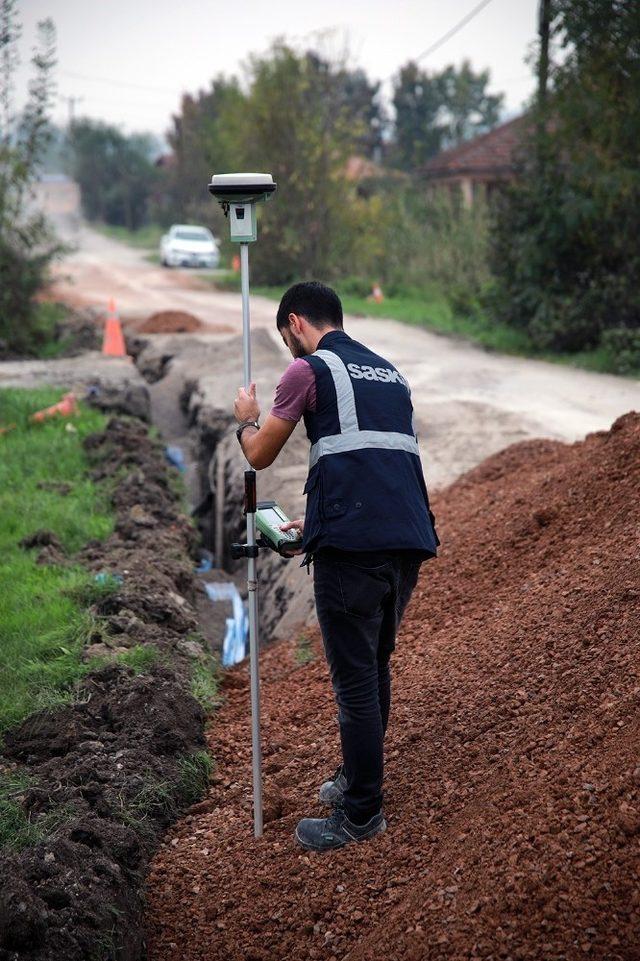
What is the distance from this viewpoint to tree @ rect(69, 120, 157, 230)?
57.6 meters

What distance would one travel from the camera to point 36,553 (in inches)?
273

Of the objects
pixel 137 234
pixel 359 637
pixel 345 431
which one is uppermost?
pixel 137 234

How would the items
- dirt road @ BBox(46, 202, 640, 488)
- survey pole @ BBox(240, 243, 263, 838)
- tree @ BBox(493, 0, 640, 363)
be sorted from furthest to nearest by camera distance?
1. tree @ BBox(493, 0, 640, 363)
2. dirt road @ BBox(46, 202, 640, 488)
3. survey pole @ BBox(240, 243, 263, 838)

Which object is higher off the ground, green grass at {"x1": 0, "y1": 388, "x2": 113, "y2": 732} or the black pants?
the black pants

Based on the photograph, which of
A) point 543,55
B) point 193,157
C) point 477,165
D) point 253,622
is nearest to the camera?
point 253,622

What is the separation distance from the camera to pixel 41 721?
182 inches

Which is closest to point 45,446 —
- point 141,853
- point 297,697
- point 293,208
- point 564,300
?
point 297,697

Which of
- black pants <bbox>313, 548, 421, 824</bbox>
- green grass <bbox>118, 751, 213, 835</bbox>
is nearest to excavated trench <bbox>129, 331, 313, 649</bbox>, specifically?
green grass <bbox>118, 751, 213, 835</bbox>

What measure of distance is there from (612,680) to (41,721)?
252 cm

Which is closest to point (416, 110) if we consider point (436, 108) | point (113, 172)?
point (436, 108)

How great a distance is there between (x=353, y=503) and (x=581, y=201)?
42.1 feet

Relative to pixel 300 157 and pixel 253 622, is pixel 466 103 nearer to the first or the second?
pixel 300 157

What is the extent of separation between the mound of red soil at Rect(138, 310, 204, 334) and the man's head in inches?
553

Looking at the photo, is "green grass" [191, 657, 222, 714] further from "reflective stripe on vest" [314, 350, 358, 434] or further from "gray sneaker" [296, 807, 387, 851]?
"reflective stripe on vest" [314, 350, 358, 434]
